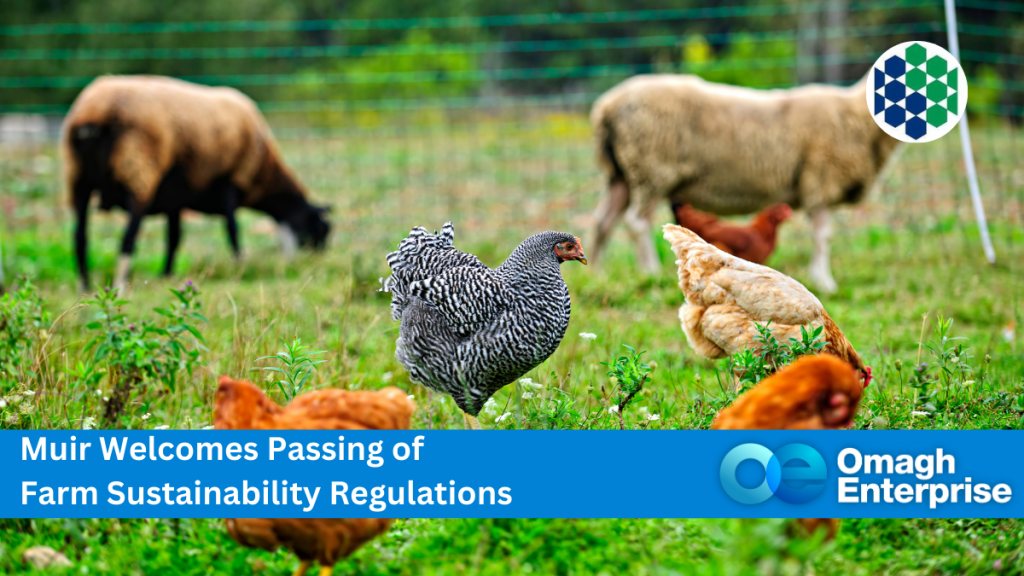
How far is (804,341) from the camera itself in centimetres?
317

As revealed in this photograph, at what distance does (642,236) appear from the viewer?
7.48 meters

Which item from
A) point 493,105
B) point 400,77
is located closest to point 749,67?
point 493,105

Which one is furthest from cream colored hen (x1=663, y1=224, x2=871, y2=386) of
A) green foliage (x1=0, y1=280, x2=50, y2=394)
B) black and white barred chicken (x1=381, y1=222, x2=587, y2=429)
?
green foliage (x1=0, y1=280, x2=50, y2=394)

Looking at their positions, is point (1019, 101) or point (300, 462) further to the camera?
point (1019, 101)

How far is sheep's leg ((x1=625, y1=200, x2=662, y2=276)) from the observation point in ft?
24.5

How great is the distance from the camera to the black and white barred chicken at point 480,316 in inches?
127

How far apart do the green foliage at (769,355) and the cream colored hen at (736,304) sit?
9cm

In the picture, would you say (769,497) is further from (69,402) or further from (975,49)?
(975,49)

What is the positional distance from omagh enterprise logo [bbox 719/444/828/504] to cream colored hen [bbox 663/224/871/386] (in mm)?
926

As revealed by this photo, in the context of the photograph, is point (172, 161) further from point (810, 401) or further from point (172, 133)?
point (810, 401)

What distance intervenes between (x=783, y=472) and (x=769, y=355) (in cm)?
→ 97

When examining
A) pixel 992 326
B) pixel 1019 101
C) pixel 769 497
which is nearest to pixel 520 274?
pixel 769 497

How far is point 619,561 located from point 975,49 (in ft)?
87.5

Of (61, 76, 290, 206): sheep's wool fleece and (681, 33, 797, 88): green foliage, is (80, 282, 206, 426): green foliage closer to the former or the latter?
(61, 76, 290, 206): sheep's wool fleece
